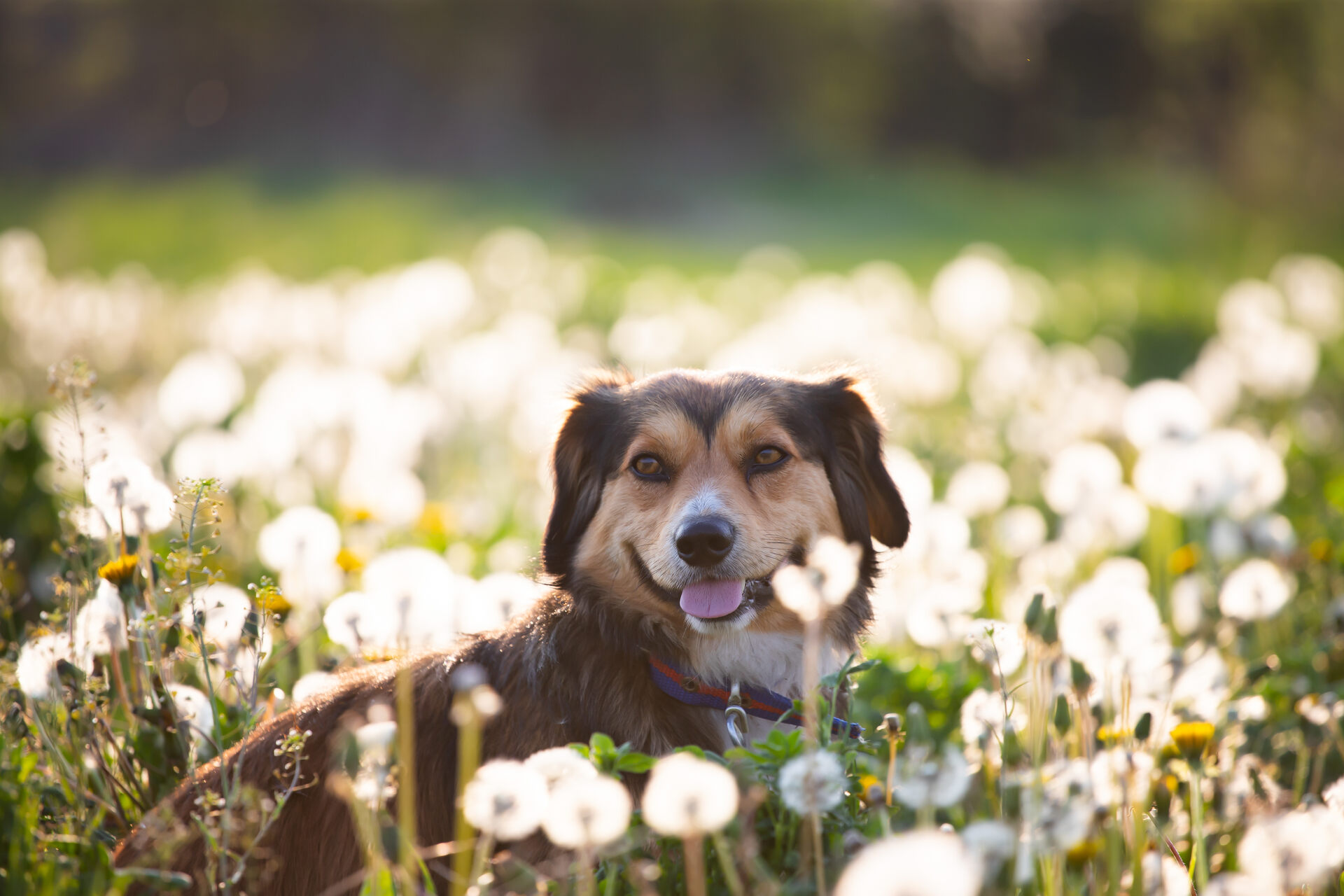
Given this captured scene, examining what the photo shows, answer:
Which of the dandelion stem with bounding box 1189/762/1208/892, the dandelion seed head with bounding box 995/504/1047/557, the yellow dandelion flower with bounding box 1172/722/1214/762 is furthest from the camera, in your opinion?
the dandelion seed head with bounding box 995/504/1047/557

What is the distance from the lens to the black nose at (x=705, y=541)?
3.63 metres

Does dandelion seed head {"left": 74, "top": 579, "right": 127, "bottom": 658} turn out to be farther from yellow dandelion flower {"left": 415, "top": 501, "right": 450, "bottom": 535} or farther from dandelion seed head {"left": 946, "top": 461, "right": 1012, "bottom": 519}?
dandelion seed head {"left": 946, "top": 461, "right": 1012, "bottom": 519}

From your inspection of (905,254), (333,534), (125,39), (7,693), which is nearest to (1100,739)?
(333,534)

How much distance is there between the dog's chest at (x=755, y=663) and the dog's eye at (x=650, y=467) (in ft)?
2.04

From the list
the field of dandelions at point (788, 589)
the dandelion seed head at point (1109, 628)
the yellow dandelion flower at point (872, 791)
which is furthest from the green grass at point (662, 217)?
the dandelion seed head at point (1109, 628)

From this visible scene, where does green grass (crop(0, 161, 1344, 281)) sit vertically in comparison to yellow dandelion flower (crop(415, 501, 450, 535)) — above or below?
above

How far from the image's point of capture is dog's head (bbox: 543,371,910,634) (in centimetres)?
375

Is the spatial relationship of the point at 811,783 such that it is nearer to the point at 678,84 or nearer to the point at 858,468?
the point at 858,468

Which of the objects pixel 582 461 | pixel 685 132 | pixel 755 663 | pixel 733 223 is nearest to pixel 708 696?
pixel 755 663

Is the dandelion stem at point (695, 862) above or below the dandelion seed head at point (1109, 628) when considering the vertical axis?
below

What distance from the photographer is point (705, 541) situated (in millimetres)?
3645

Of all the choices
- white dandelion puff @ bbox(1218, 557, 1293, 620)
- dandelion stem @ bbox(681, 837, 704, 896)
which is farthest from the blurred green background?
dandelion stem @ bbox(681, 837, 704, 896)

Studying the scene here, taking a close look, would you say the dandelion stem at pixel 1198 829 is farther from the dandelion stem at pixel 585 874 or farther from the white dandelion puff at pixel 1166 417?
the white dandelion puff at pixel 1166 417

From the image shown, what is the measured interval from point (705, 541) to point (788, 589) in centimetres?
124
